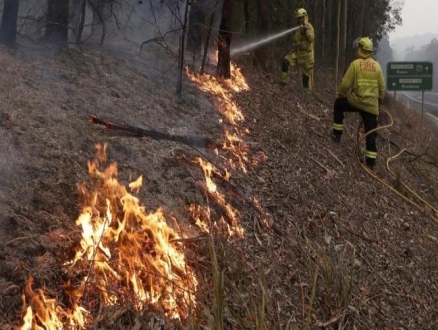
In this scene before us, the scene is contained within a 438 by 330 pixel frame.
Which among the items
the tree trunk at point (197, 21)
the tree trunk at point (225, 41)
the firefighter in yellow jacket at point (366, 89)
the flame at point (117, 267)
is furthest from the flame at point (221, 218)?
the tree trunk at point (197, 21)

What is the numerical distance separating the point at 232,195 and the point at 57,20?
173 inches

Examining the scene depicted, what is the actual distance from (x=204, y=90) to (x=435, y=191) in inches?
175

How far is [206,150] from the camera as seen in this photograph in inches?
237

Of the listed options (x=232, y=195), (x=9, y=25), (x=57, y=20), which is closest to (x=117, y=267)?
(x=232, y=195)

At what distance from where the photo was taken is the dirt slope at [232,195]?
12.4ft

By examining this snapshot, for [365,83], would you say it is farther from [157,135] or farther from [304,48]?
[157,135]

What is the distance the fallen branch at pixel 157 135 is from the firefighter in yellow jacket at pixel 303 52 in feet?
16.8

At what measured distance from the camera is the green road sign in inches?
545

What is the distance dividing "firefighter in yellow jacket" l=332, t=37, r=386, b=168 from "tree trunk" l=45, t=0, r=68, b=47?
14.1ft

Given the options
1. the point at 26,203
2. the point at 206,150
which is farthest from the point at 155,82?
the point at 26,203

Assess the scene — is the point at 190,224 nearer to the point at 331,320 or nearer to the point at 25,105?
the point at 331,320

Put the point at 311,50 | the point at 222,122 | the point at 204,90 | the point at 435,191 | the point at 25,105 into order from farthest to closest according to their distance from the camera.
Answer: the point at 311,50 < the point at 435,191 < the point at 204,90 < the point at 222,122 < the point at 25,105

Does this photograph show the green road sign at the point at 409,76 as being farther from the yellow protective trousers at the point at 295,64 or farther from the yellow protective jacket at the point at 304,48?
the yellow protective jacket at the point at 304,48

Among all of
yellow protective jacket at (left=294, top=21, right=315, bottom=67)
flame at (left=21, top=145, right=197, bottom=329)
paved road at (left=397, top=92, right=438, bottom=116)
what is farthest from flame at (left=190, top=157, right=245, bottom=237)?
paved road at (left=397, top=92, right=438, bottom=116)
